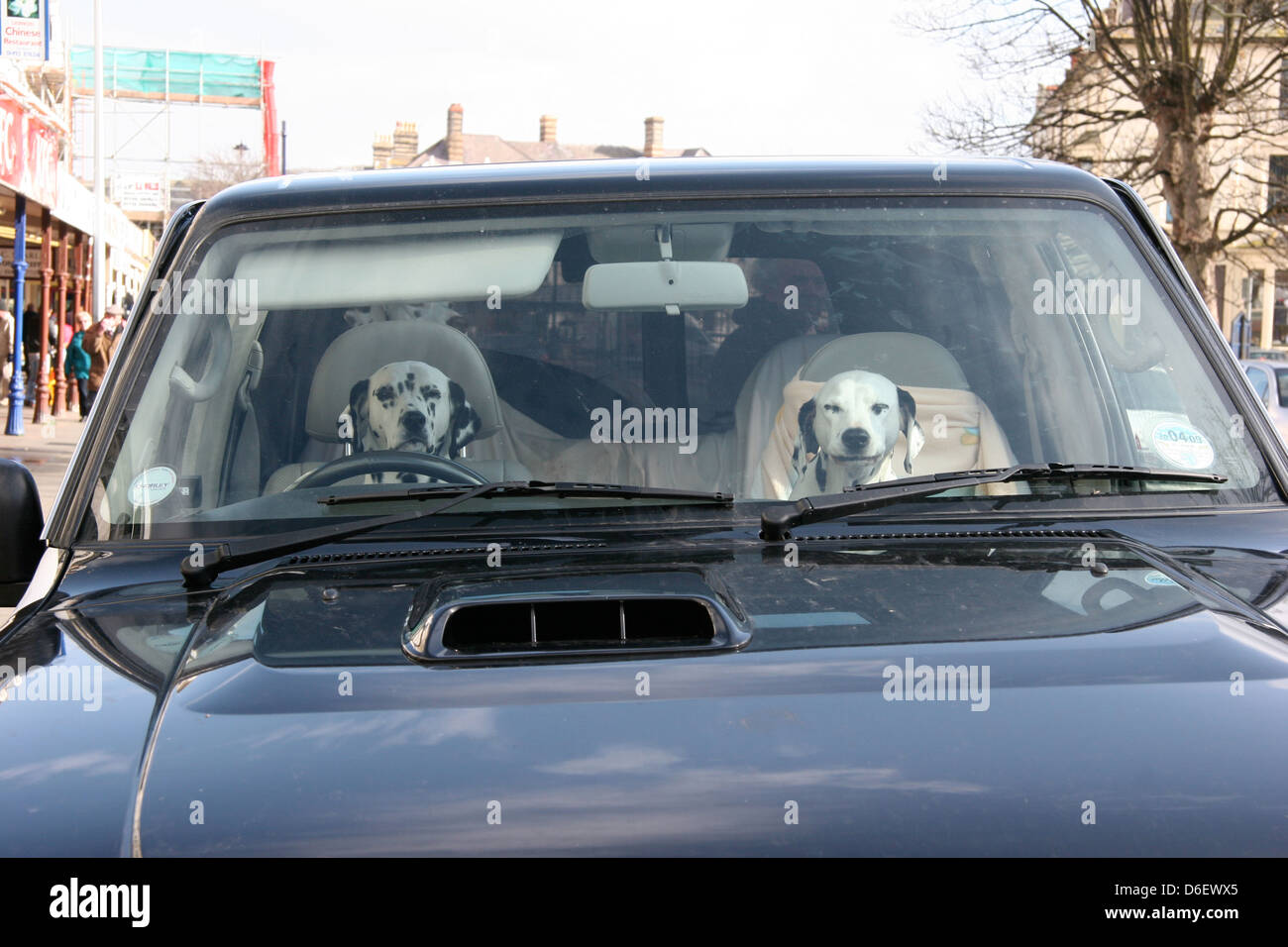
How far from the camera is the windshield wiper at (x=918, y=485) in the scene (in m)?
2.17

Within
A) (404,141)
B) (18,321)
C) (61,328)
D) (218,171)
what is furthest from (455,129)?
(18,321)

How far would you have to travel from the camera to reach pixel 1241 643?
1.68 m

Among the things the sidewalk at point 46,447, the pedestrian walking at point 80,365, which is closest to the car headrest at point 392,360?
the sidewalk at point 46,447

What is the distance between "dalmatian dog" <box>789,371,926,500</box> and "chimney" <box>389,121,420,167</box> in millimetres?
83927

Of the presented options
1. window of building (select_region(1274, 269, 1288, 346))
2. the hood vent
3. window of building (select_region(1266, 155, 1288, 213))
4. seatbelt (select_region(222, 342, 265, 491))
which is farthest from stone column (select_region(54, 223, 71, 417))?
window of building (select_region(1274, 269, 1288, 346))

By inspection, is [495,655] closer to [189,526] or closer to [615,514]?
[615,514]

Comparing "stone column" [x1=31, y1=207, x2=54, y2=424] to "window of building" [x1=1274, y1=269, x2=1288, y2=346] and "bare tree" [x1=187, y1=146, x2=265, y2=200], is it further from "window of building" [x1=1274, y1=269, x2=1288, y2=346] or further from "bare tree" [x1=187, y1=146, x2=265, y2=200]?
"window of building" [x1=1274, y1=269, x2=1288, y2=346]

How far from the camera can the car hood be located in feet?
4.49

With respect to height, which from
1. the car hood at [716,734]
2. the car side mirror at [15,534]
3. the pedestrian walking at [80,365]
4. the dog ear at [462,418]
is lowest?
the car hood at [716,734]

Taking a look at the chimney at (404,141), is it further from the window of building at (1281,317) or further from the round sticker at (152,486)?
the round sticker at (152,486)

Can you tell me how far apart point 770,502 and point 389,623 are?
738 mm

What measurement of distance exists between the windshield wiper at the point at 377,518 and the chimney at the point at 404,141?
3312 inches

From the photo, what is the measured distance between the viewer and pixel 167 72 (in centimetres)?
5294
